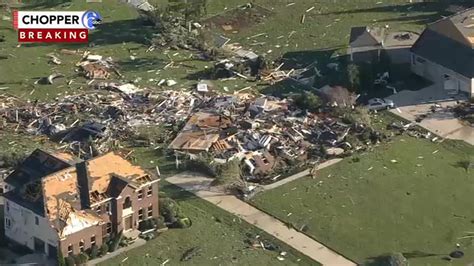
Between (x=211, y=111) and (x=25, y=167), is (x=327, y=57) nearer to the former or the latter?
(x=211, y=111)

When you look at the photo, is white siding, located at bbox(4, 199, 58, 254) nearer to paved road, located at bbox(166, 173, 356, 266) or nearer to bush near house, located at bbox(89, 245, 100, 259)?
bush near house, located at bbox(89, 245, 100, 259)

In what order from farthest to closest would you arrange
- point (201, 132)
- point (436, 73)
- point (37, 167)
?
point (436, 73) → point (201, 132) → point (37, 167)

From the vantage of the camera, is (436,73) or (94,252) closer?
(94,252)

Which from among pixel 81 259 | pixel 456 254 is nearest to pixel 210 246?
pixel 81 259

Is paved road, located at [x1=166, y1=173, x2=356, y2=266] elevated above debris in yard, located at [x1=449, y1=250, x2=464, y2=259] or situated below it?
below

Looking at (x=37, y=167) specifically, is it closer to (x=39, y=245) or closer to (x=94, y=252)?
(x=39, y=245)

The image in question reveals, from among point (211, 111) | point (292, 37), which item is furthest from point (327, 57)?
point (211, 111)

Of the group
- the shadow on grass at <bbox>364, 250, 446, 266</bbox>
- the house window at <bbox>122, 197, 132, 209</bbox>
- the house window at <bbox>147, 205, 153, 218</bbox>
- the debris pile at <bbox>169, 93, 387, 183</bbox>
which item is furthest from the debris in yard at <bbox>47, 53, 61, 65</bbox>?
the shadow on grass at <bbox>364, 250, 446, 266</bbox>
